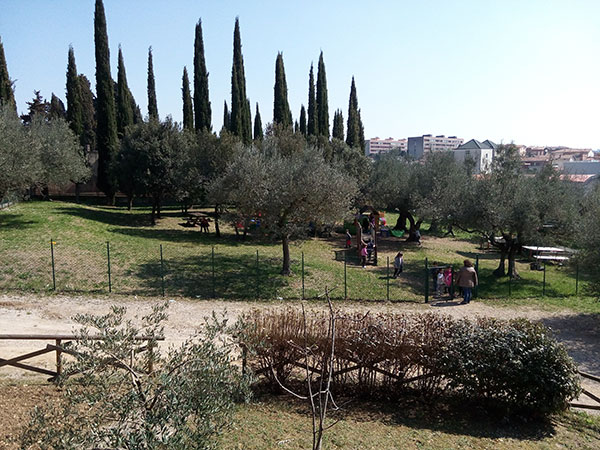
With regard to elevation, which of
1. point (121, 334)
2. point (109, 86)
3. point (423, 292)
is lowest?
point (423, 292)

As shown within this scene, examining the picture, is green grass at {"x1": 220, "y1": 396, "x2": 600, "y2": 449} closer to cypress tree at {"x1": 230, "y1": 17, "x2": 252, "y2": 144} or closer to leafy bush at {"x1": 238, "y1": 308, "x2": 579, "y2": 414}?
leafy bush at {"x1": 238, "y1": 308, "x2": 579, "y2": 414}

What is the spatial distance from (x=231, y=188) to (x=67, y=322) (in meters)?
10.8

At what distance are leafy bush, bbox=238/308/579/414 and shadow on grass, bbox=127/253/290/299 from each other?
8439 mm

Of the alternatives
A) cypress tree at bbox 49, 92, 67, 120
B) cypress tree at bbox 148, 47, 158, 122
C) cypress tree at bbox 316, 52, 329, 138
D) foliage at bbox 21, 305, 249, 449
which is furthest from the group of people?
cypress tree at bbox 49, 92, 67, 120

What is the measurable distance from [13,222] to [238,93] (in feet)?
90.3

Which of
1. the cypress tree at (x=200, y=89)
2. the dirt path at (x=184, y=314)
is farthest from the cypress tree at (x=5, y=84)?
the dirt path at (x=184, y=314)

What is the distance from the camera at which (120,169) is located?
109 ft

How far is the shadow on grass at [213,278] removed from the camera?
1869 centimetres

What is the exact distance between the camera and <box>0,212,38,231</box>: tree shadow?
2435 centimetres

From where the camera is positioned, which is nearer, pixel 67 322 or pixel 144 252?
pixel 67 322

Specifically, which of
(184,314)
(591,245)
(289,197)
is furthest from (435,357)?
(289,197)

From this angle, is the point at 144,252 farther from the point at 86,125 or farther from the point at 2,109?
the point at 86,125

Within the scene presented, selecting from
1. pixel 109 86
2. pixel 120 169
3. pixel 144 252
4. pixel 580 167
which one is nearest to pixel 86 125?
pixel 109 86

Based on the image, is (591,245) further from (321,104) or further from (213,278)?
(321,104)
